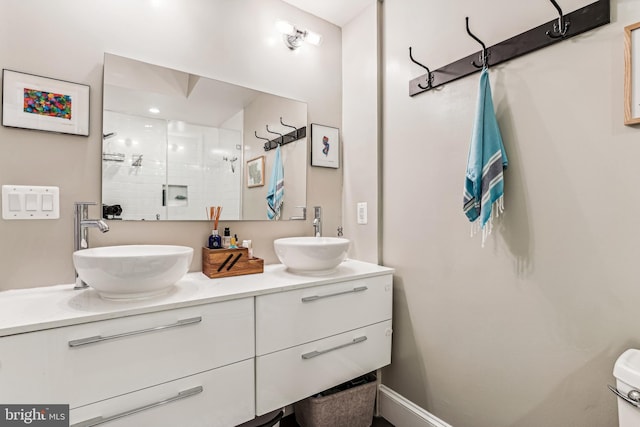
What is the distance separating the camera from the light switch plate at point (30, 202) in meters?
1.20

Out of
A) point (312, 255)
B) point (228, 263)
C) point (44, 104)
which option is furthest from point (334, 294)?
point (44, 104)

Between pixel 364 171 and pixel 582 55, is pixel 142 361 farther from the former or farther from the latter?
pixel 582 55

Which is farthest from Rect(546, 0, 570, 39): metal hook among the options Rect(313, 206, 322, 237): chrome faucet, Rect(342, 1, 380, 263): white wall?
Rect(313, 206, 322, 237): chrome faucet

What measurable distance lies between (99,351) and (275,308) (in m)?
0.61

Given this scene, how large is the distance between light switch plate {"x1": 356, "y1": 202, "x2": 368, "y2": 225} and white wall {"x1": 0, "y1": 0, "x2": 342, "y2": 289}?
0.38 meters

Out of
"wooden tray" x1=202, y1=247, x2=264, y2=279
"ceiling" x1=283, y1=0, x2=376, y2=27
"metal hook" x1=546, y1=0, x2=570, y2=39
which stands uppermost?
"ceiling" x1=283, y1=0, x2=376, y2=27

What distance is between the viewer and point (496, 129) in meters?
1.25

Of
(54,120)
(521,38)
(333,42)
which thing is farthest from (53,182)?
(521,38)

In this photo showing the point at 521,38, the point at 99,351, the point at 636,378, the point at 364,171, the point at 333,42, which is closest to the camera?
the point at 636,378

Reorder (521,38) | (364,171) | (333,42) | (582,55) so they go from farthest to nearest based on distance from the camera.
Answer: (333,42) < (364,171) < (521,38) < (582,55)

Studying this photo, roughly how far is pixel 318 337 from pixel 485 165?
1.05m

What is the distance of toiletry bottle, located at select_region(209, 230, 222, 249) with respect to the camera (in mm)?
1588

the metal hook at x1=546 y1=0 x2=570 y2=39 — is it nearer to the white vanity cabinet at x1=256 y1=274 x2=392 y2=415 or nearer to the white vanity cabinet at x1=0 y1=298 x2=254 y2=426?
the white vanity cabinet at x1=256 y1=274 x2=392 y2=415

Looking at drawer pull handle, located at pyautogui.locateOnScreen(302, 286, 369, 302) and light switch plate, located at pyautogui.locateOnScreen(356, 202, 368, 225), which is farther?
light switch plate, located at pyautogui.locateOnScreen(356, 202, 368, 225)
